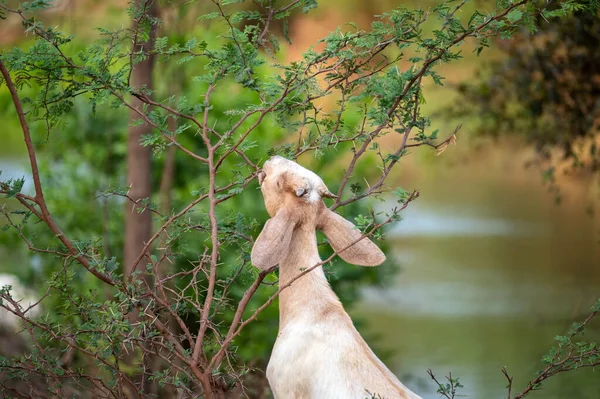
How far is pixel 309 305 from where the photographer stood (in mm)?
2336

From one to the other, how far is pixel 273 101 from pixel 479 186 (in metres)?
11.3

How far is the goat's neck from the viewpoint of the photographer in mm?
2344

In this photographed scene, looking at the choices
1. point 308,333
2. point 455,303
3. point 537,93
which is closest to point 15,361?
point 308,333

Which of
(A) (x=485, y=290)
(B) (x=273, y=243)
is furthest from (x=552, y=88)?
(A) (x=485, y=290)

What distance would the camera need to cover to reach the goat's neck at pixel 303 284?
2.34 metres

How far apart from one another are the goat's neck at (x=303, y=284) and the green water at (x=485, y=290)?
288 centimetres

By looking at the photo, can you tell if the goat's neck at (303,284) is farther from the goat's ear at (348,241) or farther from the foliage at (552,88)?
the foliage at (552,88)

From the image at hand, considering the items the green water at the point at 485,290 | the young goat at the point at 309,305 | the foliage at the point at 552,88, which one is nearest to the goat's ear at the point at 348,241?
the young goat at the point at 309,305

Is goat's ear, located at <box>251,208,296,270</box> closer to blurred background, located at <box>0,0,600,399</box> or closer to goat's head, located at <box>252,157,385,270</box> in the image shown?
goat's head, located at <box>252,157,385,270</box>

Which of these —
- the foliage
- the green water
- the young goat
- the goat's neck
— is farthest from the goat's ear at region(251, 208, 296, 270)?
the green water

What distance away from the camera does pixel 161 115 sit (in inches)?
97.5

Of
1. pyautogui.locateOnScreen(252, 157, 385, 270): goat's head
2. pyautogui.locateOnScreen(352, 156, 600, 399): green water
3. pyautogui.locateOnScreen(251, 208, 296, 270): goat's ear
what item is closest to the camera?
pyautogui.locateOnScreen(251, 208, 296, 270): goat's ear

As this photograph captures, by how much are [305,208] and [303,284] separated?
0.20 meters

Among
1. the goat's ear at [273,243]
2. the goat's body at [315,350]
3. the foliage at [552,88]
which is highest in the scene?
the foliage at [552,88]
